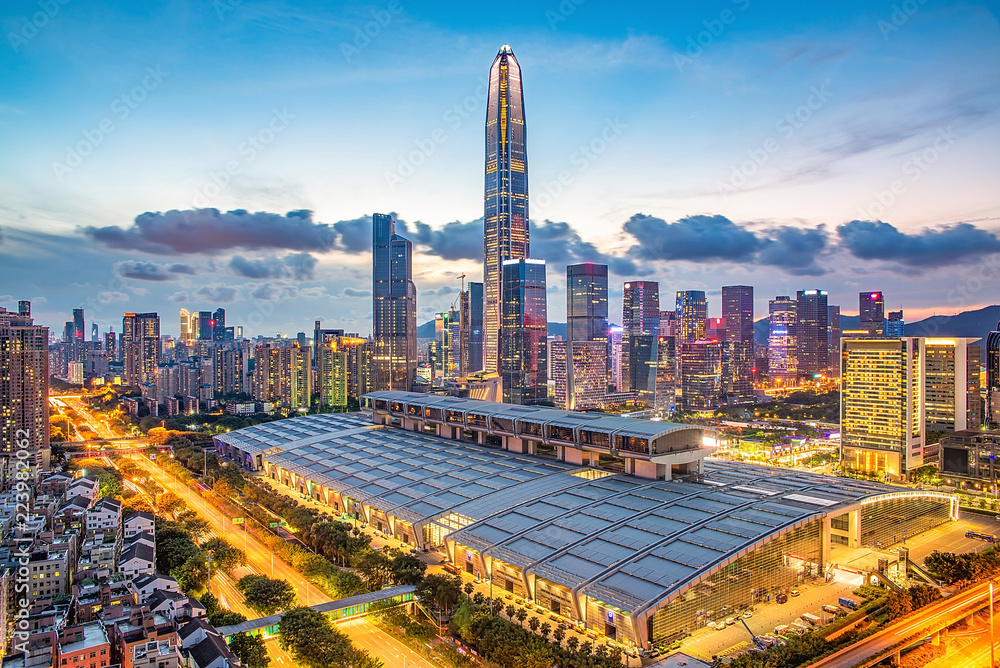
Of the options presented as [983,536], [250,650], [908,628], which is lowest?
[983,536]

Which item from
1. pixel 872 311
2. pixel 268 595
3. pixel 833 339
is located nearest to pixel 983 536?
pixel 268 595

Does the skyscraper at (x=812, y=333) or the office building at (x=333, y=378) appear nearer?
the office building at (x=333, y=378)

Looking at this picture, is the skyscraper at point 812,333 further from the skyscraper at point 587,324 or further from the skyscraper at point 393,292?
the skyscraper at point 393,292

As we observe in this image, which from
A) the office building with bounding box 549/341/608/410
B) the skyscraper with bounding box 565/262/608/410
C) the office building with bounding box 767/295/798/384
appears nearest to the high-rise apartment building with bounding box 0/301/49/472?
the office building with bounding box 549/341/608/410

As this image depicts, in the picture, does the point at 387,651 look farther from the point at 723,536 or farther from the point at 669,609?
the point at 723,536

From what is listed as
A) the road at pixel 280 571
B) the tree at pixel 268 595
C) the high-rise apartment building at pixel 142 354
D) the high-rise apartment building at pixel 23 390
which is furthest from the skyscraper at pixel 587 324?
the tree at pixel 268 595

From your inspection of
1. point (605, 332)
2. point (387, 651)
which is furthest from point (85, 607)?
point (605, 332)

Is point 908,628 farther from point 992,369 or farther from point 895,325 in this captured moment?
point 895,325
